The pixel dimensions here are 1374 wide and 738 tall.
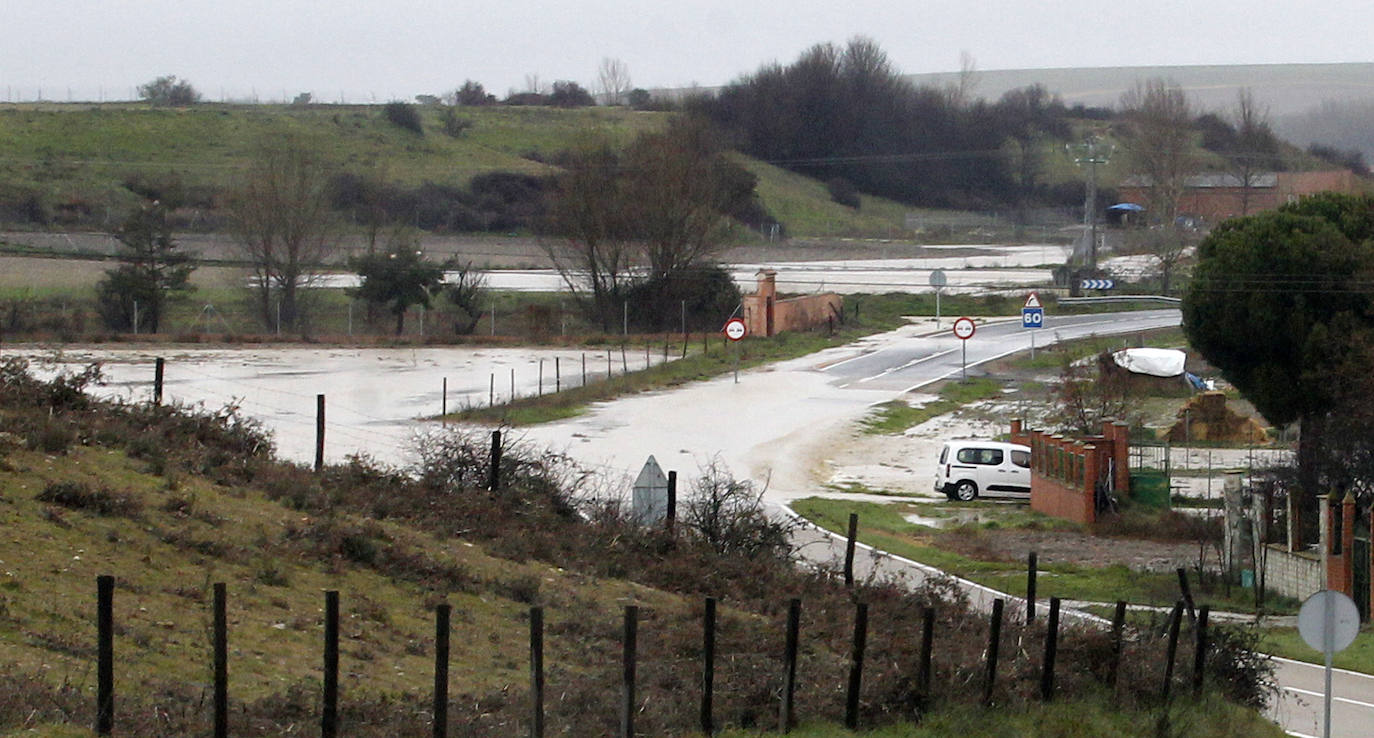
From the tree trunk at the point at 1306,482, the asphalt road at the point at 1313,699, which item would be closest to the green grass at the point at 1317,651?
the asphalt road at the point at 1313,699

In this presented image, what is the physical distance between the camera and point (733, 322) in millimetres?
53750

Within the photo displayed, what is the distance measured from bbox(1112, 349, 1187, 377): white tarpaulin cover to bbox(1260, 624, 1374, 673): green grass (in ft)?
99.8

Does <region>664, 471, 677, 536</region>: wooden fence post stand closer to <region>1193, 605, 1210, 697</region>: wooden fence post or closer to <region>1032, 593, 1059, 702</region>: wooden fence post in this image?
<region>1032, 593, 1059, 702</region>: wooden fence post

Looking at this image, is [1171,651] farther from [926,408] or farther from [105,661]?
[926,408]

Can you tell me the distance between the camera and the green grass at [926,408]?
43.9 m

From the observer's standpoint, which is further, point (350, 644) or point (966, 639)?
point (966, 639)

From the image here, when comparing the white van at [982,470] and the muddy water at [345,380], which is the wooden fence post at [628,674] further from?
the white van at [982,470]

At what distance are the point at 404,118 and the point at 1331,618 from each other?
115452mm

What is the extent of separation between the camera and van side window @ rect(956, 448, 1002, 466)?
3406 cm

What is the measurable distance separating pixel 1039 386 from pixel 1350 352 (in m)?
20.1

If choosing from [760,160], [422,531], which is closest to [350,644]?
[422,531]

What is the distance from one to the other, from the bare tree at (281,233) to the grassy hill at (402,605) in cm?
5137

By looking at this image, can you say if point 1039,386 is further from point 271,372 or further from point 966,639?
point 966,639

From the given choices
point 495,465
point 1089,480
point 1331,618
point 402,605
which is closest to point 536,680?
point 402,605
